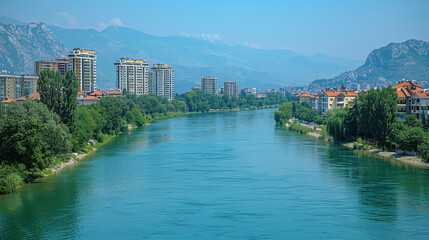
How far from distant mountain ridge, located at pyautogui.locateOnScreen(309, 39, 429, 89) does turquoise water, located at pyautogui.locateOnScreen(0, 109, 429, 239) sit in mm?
116431

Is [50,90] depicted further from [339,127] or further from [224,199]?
[339,127]

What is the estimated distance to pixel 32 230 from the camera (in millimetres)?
13219

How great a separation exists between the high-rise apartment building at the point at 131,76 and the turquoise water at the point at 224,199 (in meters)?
47.8

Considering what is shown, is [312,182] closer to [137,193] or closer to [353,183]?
[353,183]

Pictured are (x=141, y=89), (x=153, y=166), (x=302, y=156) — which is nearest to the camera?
(x=153, y=166)

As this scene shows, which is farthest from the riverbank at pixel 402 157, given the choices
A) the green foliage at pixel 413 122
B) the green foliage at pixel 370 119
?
the green foliage at pixel 413 122

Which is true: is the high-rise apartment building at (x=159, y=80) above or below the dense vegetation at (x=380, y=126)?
above

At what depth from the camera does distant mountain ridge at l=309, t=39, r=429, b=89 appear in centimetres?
13325

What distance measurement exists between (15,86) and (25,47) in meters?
115

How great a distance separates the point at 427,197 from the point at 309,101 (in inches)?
1751

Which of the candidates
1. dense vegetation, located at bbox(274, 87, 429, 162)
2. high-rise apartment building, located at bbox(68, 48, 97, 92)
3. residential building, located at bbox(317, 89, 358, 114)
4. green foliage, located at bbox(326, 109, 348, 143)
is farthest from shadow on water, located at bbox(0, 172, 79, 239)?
high-rise apartment building, located at bbox(68, 48, 97, 92)

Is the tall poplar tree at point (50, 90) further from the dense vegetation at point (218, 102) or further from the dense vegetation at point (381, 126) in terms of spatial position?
the dense vegetation at point (218, 102)

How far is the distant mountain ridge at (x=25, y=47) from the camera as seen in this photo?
145312mm

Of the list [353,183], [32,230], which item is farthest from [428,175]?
[32,230]
